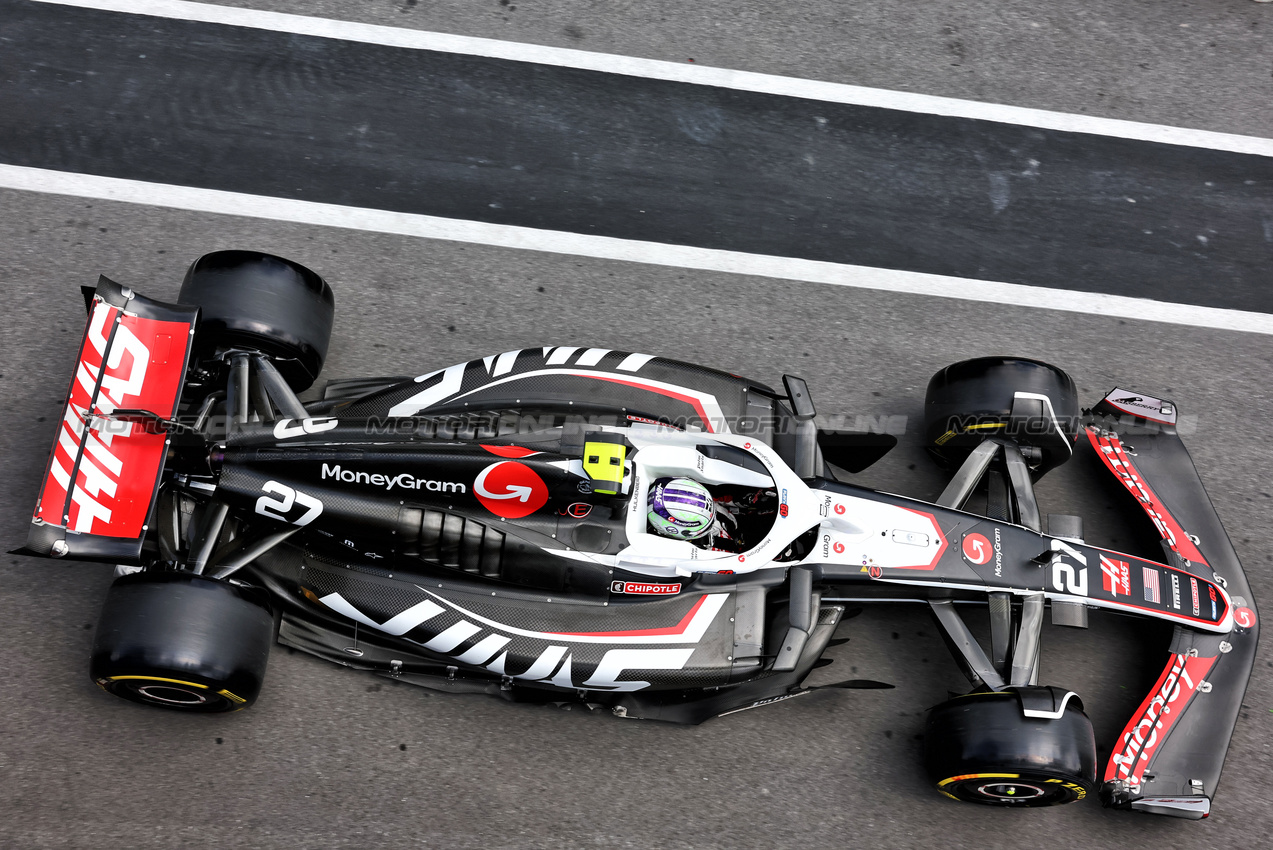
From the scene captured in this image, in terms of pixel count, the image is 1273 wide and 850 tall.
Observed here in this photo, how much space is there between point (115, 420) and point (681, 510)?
281 cm

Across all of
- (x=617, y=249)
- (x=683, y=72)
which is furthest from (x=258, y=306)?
(x=683, y=72)

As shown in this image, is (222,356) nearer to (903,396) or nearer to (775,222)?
(775,222)

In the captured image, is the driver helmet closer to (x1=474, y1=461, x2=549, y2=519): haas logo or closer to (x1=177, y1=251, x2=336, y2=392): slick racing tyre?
(x1=474, y1=461, x2=549, y2=519): haas logo

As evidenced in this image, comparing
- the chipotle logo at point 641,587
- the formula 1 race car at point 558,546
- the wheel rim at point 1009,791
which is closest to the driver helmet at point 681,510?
the formula 1 race car at point 558,546

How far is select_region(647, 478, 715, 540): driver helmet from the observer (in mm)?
4945

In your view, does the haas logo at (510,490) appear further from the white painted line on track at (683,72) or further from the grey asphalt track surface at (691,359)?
the white painted line on track at (683,72)

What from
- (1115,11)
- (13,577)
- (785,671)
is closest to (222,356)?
(13,577)

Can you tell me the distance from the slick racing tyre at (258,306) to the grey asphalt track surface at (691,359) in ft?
2.49

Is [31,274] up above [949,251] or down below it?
below

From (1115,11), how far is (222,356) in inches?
297

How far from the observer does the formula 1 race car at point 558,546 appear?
4.73m

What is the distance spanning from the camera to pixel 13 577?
5.56 meters

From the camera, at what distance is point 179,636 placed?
4559mm

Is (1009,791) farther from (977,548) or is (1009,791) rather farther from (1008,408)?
(1008,408)
